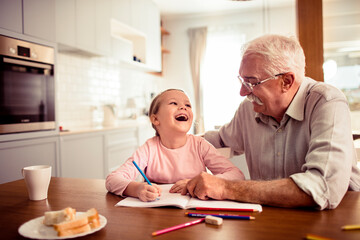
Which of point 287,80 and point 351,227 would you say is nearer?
point 351,227

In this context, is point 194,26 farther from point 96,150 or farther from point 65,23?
point 96,150

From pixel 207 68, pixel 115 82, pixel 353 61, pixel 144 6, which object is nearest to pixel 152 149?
pixel 353 61

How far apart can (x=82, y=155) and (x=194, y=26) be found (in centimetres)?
440

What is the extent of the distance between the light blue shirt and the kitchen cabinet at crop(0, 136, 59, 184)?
1642 mm

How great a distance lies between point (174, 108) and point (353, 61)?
3.07 metres

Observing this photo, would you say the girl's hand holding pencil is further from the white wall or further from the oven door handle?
the white wall

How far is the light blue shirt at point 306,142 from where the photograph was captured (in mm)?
982

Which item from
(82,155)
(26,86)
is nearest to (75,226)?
(26,86)

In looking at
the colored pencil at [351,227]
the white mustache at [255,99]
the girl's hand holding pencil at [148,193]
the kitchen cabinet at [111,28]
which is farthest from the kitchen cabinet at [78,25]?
the colored pencil at [351,227]

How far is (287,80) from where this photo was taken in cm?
144

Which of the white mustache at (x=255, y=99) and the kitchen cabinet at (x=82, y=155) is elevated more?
the white mustache at (x=255, y=99)

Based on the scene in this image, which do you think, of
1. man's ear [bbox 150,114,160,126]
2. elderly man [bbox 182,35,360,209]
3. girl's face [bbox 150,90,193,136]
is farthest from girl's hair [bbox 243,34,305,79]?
man's ear [bbox 150,114,160,126]

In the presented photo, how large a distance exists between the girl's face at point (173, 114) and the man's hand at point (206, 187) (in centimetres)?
43

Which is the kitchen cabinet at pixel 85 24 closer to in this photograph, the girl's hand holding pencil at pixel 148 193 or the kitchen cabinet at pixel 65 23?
the kitchen cabinet at pixel 65 23
